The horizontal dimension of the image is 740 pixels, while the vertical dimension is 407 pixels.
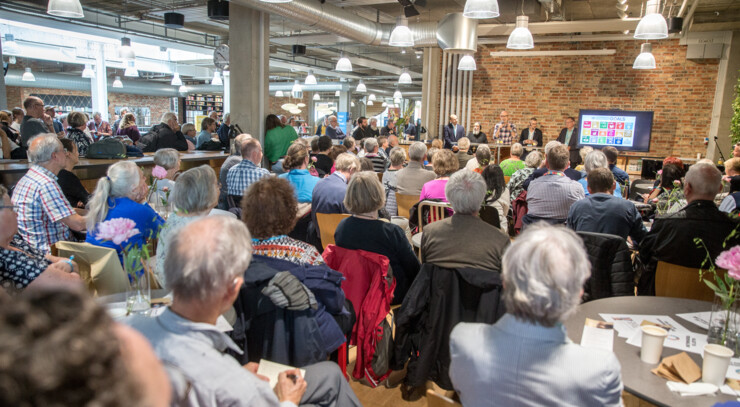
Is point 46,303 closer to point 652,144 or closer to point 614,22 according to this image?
point 614,22

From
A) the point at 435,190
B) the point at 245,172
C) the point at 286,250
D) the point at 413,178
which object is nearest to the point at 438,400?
the point at 286,250

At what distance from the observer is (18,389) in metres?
0.52

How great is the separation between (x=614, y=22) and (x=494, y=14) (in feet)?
17.0

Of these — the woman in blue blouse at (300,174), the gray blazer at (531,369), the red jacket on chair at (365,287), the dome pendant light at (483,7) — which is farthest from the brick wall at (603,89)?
the gray blazer at (531,369)

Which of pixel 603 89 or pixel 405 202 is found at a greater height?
pixel 603 89

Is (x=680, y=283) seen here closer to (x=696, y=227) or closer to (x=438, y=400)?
(x=696, y=227)

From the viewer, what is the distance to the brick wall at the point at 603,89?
34.9 feet

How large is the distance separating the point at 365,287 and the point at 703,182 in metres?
2.06

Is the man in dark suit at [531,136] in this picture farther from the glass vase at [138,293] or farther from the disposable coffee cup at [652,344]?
the glass vase at [138,293]

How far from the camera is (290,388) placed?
1.56 m

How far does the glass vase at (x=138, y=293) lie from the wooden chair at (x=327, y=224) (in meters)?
1.81

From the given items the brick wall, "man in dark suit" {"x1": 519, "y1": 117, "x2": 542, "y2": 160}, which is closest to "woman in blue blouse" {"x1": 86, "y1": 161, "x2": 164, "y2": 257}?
"man in dark suit" {"x1": 519, "y1": 117, "x2": 542, "y2": 160}

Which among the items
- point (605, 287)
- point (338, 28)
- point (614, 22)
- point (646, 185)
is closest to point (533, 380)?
point (605, 287)

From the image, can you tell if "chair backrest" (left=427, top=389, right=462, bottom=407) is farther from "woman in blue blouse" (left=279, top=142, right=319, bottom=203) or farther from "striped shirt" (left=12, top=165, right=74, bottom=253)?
"woman in blue blouse" (left=279, top=142, right=319, bottom=203)
